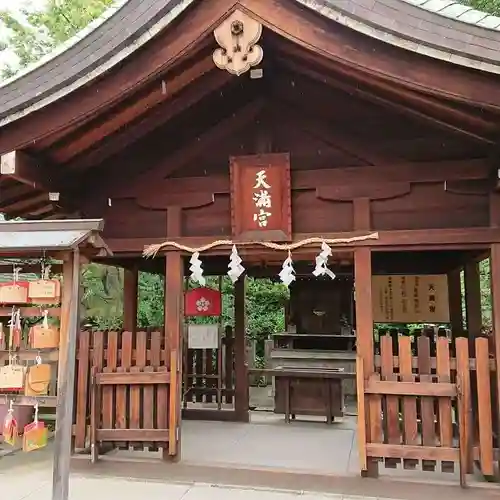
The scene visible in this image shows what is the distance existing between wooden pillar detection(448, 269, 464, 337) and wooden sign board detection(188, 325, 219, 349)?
3656mm

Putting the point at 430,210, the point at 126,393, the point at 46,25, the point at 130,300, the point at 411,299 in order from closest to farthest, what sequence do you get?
the point at 430,210
the point at 126,393
the point at 130,300
the point at 411,299
the point at 46,25

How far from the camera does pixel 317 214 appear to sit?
5.15 m

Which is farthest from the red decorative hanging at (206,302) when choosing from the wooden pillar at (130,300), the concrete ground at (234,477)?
the concrete ground at (234,477)

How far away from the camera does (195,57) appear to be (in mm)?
4359

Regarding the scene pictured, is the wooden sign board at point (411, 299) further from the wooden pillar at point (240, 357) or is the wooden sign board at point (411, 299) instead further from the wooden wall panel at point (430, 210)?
the wooden wall panel at point (430, 210)

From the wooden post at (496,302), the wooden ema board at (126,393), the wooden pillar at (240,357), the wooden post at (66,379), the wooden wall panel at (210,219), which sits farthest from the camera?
the wooden pillar at (240,357)

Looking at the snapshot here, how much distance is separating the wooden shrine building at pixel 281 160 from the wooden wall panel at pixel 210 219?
0.02 meters

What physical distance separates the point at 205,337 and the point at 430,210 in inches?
185

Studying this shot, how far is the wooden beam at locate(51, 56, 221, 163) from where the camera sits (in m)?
4.52

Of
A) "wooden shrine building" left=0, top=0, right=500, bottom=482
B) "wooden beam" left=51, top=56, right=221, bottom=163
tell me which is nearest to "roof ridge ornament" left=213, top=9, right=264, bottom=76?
"wooden shrine building" left=0, top=0, right=500, bottom=482

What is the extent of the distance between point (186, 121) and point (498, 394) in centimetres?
407

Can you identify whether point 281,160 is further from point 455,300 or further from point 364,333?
point 455,300

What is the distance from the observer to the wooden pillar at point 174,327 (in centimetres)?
512

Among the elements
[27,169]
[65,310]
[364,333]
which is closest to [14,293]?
[65,310]
